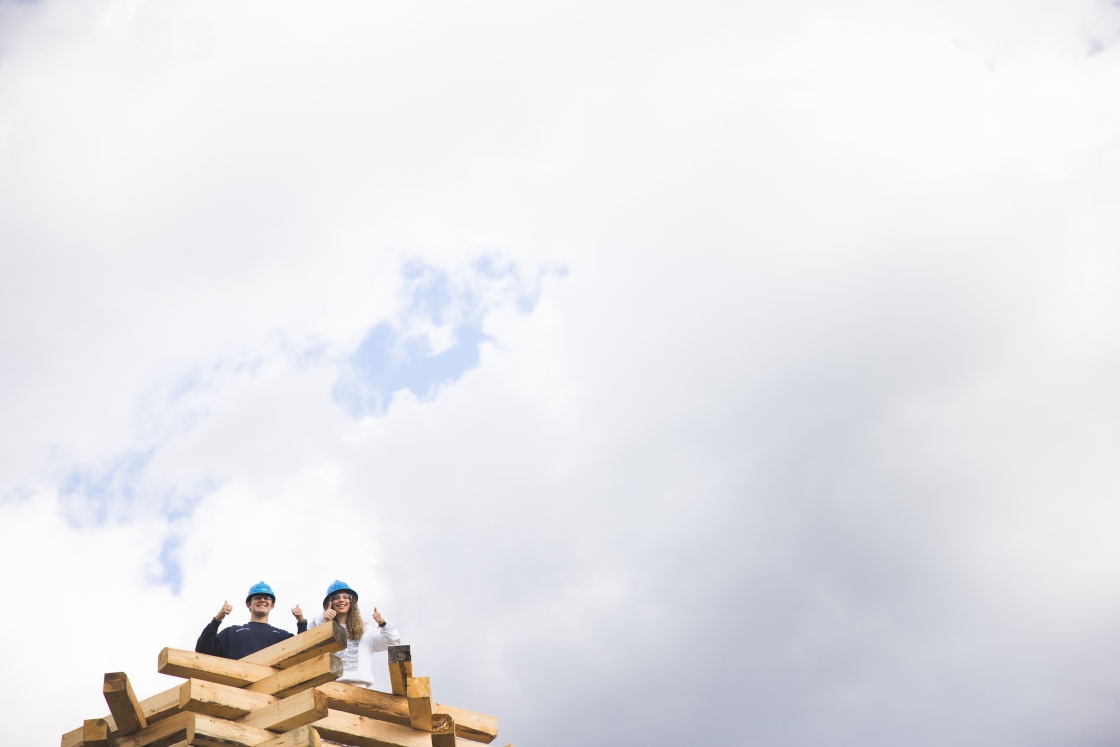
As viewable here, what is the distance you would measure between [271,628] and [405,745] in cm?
277

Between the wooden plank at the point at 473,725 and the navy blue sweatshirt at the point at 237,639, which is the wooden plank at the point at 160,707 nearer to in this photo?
the navy blue sweatshirt at the point at 237,639

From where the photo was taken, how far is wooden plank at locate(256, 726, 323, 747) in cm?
812

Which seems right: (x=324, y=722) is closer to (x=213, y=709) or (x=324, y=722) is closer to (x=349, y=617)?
(x=213, y=709)

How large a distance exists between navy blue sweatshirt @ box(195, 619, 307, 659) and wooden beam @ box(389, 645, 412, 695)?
6.49 ft

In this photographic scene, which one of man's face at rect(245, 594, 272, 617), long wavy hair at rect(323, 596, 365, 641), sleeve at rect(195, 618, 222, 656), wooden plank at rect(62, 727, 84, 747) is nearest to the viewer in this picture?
wooden plank at rect(62, 727, 84, 747)

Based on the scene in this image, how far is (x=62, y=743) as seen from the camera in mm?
9039

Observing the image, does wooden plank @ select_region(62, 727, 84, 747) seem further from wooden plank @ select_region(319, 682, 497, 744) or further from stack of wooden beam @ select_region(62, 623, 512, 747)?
wooden plank @ select_region(319, 682, 497, 744)

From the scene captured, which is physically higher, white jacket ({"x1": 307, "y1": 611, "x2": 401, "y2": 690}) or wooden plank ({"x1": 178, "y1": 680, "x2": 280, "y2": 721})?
white jacket ({"x1": 307, "y1": 611, "x2": 401, "y2": 690})

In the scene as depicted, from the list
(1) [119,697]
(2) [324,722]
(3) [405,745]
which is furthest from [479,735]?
(1) [119,697]

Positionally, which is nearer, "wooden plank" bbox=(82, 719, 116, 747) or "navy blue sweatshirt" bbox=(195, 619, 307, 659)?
"wooden plank" bbox=(82, 719, 116, 747)

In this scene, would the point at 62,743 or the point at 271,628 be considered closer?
the point at 62,743

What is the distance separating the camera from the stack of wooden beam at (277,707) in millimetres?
8719

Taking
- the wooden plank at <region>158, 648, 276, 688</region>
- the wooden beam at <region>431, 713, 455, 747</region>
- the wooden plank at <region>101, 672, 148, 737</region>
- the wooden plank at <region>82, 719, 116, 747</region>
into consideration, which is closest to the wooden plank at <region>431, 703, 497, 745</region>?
the wooden beam at <region>431, 713, 455, 747</region>

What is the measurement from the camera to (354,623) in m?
11.8
